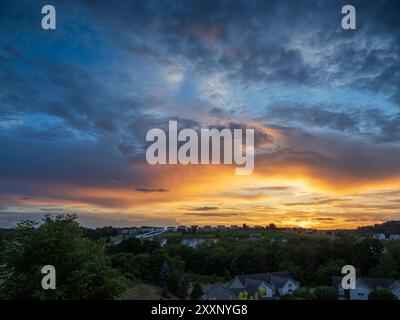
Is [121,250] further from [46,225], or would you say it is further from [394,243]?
[394,243]

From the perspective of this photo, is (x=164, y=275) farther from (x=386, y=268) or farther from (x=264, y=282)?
(x=386, y=268)

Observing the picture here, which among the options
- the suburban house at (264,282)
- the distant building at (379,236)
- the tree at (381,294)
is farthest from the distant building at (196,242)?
the tree at (381,294)

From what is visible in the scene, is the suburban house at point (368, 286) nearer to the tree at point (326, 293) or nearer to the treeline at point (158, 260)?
the tree at point (326, 293)

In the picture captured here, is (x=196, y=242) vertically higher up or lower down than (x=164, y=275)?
higher up

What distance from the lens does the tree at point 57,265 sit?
943cm

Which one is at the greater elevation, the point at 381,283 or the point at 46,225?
the point at 46,225

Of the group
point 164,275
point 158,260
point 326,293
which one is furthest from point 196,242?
point 326,293

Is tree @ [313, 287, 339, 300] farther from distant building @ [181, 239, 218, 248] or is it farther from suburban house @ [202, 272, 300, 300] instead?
distant building @ [181, 239, 218, 248]

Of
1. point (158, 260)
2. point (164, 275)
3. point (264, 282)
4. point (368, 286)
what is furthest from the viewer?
point (158, 260)

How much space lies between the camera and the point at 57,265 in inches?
395

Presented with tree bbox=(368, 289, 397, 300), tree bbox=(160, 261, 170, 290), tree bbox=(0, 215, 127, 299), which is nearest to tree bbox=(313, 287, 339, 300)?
tree bbox=(368, 289, 397, 300)

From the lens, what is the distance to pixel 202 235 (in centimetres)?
1858

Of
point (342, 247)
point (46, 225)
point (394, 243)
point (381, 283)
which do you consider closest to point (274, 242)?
point (342, 247)

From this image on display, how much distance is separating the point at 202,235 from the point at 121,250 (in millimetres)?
4384
